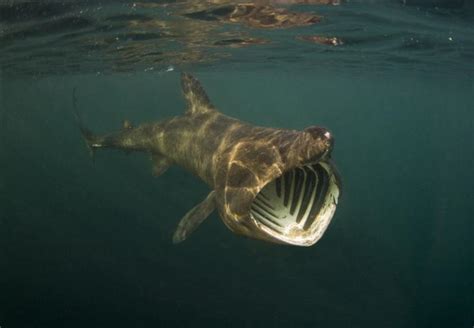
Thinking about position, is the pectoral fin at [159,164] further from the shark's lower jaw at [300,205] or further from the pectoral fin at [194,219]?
the shark's lower jaw at [300,205]

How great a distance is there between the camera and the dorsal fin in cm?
941

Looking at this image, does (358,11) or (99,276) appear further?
(99,276)

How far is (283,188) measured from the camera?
18.8 feet

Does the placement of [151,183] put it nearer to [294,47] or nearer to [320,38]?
[294,47]

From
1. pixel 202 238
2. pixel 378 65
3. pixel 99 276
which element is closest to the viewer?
pixel 99 276

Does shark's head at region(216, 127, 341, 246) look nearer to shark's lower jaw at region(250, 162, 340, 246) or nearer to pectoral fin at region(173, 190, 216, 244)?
shark's lower jaw at region(250, 162, 340, 246)

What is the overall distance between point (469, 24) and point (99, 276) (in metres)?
17.2

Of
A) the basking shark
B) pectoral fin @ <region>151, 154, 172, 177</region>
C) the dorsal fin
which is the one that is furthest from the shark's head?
pectoral fin @ <region>151, 154, 172, 177</region>

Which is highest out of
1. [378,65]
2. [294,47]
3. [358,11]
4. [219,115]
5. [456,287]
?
[358,11]

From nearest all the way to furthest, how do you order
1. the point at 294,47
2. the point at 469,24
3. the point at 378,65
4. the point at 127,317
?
1. the point at 469,24
2. the point at 127,317
3. the point at 294,47
4. the point at 378,65

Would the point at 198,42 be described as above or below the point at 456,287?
above

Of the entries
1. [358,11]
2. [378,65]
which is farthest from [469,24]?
[378,65]

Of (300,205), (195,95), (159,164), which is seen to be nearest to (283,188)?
(300,205)

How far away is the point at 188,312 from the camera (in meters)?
15.4
